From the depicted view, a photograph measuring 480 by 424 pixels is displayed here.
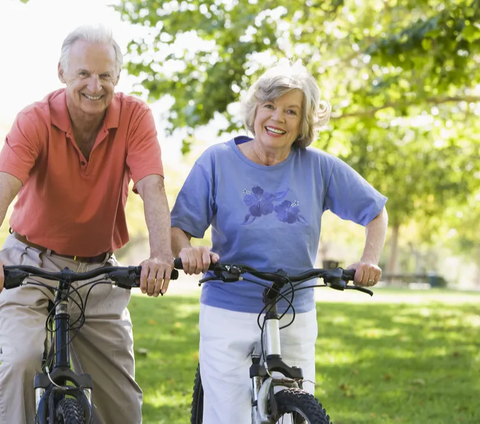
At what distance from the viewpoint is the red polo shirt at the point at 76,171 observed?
3863 mm

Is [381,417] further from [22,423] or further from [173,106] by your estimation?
[173,106]

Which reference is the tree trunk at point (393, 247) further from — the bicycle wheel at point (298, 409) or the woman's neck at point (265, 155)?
the bicycle wheel at point (298, 409)

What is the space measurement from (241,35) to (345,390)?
6.66 metres

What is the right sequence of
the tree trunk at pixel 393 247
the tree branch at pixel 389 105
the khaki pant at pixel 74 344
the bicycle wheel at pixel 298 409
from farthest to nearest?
the tree trunk at pixel 393 247, the tree branch at pixel 389 105, the khaki pant at pixel 74 344, the bicycle wheel at pixel 298 409

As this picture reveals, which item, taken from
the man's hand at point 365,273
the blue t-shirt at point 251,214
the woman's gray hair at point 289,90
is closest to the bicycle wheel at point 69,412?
the blue t-shirt at point 251,214

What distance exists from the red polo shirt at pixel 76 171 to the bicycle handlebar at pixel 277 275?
26.4 inches

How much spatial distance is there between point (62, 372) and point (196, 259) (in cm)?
68

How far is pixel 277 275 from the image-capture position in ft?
11.6

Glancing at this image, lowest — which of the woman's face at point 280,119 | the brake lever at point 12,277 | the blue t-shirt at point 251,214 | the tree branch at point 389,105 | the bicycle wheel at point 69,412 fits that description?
the bicycle wheel at point 69,412

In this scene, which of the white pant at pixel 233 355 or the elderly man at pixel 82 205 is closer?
the elderly man at pixel 82 205

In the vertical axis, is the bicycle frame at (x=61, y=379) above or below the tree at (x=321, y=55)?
below

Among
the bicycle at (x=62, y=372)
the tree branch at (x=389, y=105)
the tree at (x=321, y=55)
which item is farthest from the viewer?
the tree branch at (x=389, y=105)

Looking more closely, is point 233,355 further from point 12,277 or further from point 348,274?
point 12,277

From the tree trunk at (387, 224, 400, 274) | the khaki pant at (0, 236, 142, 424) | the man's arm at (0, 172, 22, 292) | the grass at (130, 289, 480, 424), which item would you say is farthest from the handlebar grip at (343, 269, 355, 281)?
the tree trunk at (387, 224, 400, 274)
